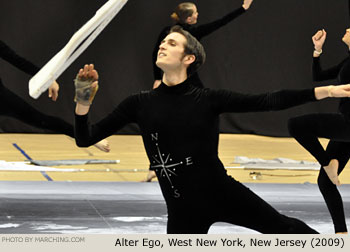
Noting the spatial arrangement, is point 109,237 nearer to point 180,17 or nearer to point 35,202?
point 35,202

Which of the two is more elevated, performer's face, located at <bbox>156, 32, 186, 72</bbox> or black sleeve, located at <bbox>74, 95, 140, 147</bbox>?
performer's face, located at <bbox>156, 32, 186, 72</bbox>

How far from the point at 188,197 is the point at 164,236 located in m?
0.20

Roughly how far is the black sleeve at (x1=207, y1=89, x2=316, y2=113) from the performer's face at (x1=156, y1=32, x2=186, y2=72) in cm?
22

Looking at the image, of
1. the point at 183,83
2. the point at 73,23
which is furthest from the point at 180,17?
the point at 73,23

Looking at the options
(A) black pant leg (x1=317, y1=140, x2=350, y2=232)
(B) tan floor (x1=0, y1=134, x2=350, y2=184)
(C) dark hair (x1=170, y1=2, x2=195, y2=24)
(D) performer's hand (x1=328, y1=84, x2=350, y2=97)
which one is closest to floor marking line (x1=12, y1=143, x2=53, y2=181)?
(B) tan floor (x1=0, y1=134, x2=350, y2=184)

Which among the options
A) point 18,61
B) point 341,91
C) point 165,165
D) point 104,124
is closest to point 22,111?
point 18,61

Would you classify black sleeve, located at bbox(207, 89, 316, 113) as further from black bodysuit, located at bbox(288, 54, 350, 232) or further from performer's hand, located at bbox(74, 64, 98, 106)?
black bodysuit, located at bbox(288, 54, 350, 232)

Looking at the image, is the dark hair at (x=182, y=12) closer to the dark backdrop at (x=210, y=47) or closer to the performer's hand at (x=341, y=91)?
the performer's hand at (x=341, y=91)

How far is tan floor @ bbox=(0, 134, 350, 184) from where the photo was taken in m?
6.44

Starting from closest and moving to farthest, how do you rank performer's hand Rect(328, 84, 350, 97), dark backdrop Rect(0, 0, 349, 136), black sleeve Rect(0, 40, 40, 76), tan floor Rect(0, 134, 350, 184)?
performer's hand Rect(328, 84, 350, 97)
black sleeve Rect(0, 40, 40, 76)
tan floor Rect(0, 134, 350, 184)
dark backdrop Rect(0, 0, 349, 136)

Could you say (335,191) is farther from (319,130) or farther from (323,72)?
(323,72)

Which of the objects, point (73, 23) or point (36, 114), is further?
point (73, 23)

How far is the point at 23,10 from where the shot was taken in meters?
9.07

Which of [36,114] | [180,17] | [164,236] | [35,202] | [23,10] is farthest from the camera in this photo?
[23,10]
